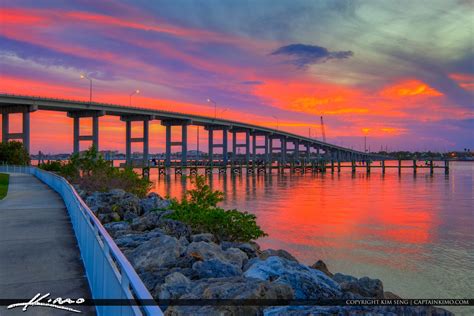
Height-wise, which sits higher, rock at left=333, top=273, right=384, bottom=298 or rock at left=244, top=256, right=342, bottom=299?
rock at left=244, top=256, right=342, bottom=299

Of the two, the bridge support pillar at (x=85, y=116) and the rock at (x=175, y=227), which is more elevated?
the bridge support pillar at (x=85, y=116)

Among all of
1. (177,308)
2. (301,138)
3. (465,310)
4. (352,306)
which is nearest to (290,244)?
(465,310)

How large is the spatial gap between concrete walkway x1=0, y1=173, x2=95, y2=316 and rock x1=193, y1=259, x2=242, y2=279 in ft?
7.85

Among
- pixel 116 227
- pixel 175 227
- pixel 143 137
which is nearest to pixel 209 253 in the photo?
pixel 175 227

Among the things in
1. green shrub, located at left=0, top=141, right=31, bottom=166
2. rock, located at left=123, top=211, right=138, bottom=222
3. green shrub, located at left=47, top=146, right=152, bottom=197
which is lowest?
rock, located at left=123, top=211, right=138, bottom=222

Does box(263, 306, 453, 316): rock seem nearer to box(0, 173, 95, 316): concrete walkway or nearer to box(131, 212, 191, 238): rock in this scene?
box(0, 173, 95, 316): concrete walkway

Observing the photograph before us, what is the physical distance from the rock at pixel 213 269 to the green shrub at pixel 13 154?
76.9 meters

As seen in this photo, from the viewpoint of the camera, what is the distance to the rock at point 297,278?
8.49 m

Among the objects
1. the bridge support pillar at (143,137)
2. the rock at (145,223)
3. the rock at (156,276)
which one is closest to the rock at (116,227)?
the rock at (145,223)

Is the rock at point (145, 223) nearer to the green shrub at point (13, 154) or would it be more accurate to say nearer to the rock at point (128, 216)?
the rock at point (128, 216)

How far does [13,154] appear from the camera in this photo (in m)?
75.8

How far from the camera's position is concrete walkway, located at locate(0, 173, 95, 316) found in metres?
7.79

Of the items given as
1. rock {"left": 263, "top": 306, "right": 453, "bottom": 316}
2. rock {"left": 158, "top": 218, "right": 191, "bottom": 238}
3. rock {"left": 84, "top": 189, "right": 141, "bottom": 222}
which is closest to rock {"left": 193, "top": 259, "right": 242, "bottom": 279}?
rock {"left": 263, "top": 306, "right": 453, "bottom": 316}
